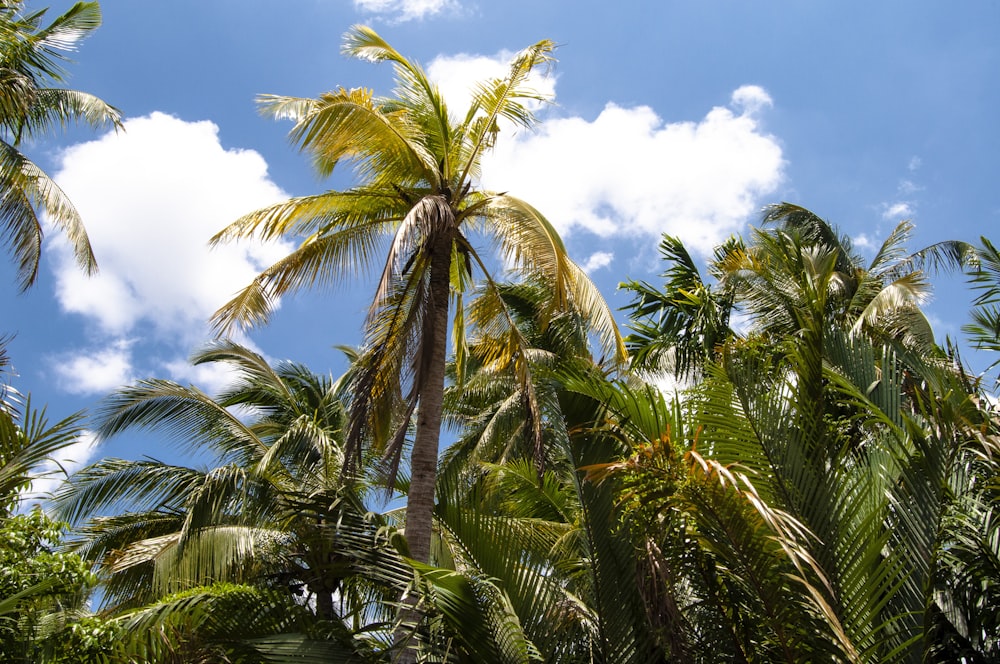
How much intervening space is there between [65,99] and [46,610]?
10.8 m

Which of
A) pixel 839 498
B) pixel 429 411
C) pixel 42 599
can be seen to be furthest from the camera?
pixel 429 411

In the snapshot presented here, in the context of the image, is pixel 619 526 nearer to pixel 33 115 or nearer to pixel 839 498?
pixel 839 498

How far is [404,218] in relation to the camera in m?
9.22

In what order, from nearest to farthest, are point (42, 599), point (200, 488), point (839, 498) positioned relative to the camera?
point (839, 498)
point (42, 599)
point (200, 488)

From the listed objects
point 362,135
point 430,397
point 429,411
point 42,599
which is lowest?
point 42,599

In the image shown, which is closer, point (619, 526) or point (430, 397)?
point (619, 526)

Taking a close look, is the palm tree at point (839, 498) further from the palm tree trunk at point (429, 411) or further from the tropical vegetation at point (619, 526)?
the palm tree trunk at point (429, 411)

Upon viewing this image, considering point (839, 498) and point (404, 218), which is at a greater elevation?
point (404, 218)

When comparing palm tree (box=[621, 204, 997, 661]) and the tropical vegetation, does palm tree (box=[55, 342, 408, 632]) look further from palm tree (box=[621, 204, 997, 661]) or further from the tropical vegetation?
palm tree (box=[621, 204, 997, 661])

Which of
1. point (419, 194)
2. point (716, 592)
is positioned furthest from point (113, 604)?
point (716, 592)

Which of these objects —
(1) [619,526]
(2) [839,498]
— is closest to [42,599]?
(1) [619,526]

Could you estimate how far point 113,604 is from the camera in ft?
39.2

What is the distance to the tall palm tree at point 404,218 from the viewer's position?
9297 mm

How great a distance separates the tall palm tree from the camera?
930cm
